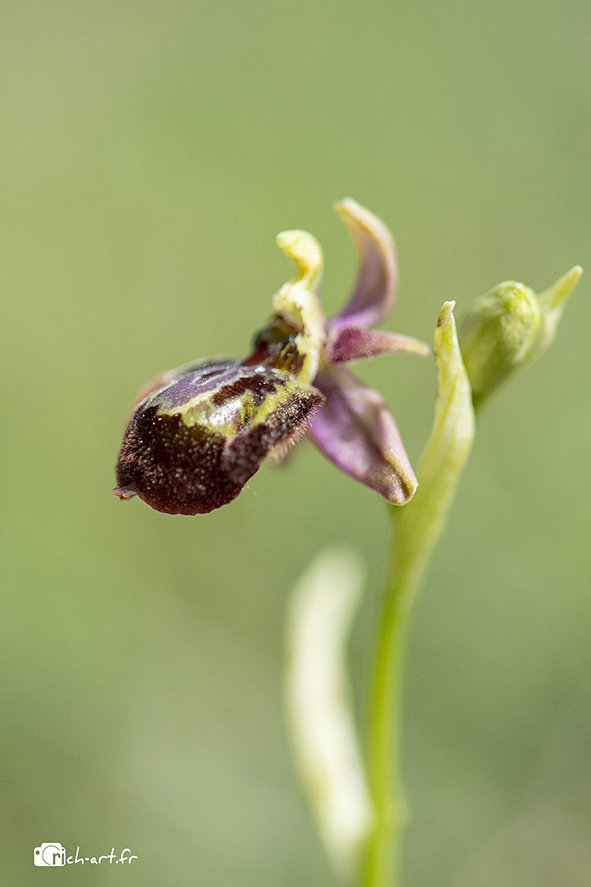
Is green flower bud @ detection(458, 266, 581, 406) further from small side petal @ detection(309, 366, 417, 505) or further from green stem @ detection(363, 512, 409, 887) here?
green stem @ detection(363, 512, 409, 887)

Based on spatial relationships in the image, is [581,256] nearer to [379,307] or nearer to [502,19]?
[502,19]

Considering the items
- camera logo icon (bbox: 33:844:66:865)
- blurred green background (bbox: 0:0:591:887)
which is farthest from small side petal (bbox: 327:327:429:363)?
blurred green background (bbox: 0:0:591:887)

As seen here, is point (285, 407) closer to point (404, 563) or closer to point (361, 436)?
point (361, 436)

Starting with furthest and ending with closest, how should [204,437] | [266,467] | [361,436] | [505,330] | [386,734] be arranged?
[266,467], [386,734], [361,436], [505,330], [204,437]

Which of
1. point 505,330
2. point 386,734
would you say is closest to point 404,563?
point 386,734

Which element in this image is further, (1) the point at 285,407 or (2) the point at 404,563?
(2) the point at 404,563

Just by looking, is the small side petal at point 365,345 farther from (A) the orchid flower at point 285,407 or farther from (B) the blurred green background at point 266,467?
(B) the blurred green background at point 266,467

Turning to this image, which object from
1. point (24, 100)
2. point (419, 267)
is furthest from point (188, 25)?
point (419, 267)

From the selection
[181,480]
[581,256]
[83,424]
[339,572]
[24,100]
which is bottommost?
[181,480]
